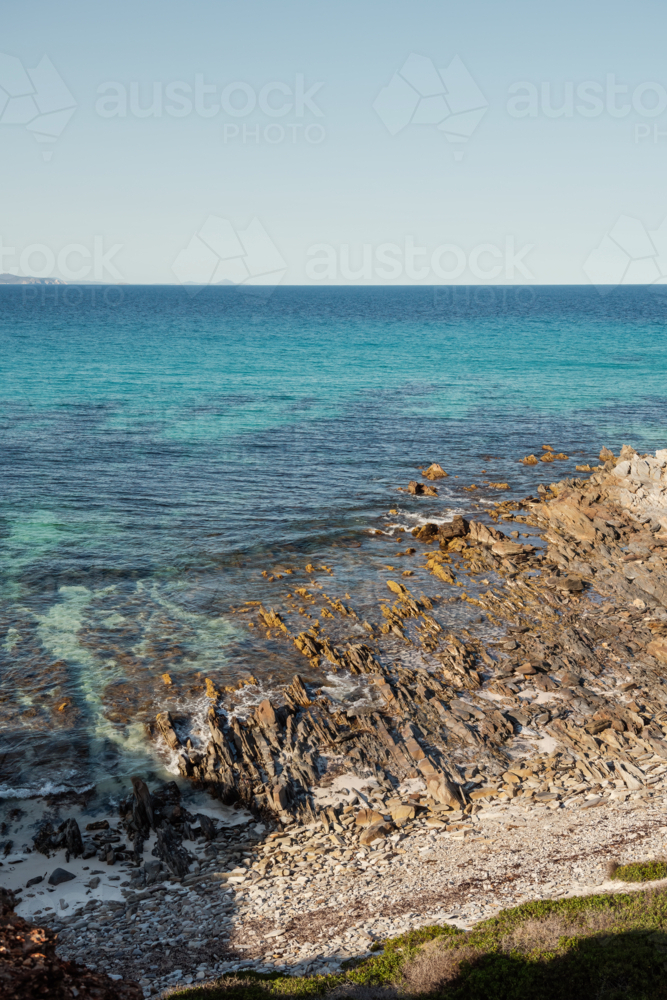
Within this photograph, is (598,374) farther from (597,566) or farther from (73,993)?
(73,993)

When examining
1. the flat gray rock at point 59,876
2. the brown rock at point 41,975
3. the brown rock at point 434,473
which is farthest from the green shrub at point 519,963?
the brown rock at point 434,473

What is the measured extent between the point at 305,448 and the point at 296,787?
127 ft

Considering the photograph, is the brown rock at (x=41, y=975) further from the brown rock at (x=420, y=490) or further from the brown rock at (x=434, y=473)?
the brown rock at (x=434, y=473)

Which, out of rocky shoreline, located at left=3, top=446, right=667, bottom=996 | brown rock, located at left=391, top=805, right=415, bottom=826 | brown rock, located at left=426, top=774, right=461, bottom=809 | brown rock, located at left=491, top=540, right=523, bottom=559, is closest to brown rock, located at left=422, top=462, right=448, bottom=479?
brown rock, located at left=491, top=540, right=523, bottom=559

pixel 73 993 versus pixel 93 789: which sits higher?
pixel 73 993

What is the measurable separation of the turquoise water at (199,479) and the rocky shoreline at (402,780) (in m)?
2.51

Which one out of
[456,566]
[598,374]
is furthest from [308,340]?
[456,566]

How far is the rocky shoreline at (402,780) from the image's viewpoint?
16.7 m

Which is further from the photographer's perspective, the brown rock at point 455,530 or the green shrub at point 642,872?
the brown rock at point 455,530

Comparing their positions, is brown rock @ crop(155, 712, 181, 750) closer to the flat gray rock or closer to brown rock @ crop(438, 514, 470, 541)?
the flat gray rock

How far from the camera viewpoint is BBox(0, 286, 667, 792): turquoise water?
2734 cm

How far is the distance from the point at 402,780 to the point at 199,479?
31.8m

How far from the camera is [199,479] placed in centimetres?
5028

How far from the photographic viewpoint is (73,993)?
12594mm
